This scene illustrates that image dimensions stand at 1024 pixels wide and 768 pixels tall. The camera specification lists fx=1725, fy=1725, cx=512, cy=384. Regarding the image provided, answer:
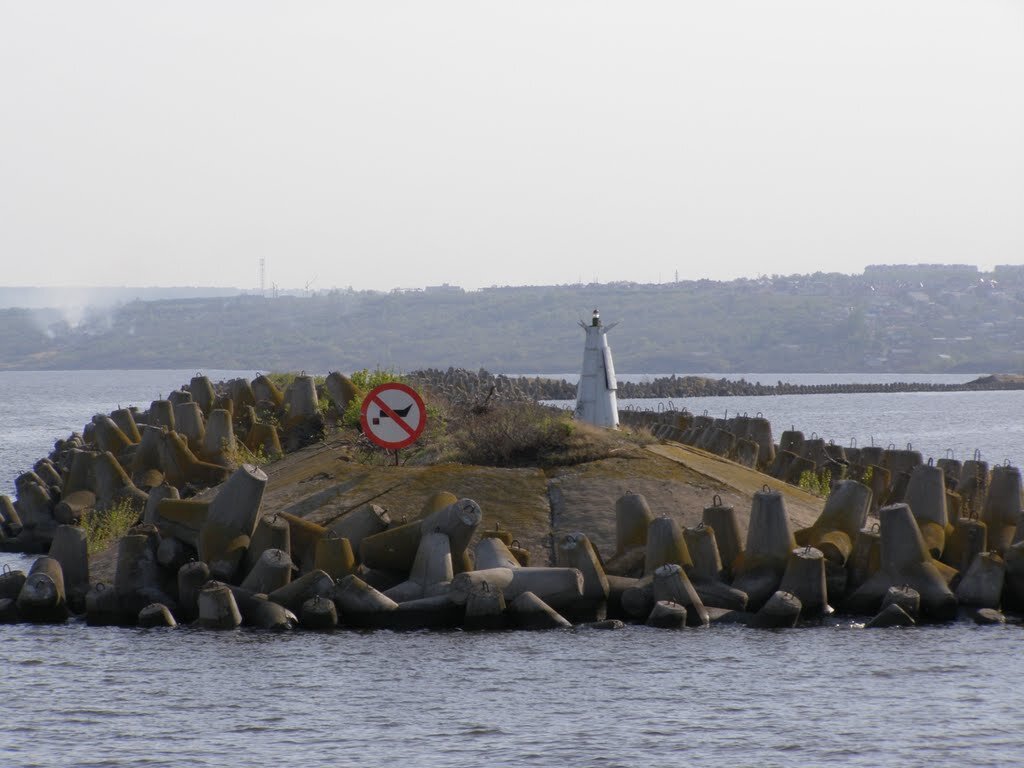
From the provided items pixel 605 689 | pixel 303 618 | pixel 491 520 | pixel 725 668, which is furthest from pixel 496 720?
pixel 491 520

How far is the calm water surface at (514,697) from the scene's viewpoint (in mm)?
15078

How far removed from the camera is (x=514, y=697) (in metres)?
16.7

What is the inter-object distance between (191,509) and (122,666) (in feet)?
12.2

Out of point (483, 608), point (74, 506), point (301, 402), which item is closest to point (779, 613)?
point (483, 608)

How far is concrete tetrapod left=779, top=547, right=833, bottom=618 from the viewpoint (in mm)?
20078

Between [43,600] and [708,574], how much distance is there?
802 centimetres

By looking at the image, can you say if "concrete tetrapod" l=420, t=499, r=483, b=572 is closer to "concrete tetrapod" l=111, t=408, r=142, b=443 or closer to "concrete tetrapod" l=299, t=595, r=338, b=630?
"concrete tetrapod" l=299, t=595, r=338, b=630

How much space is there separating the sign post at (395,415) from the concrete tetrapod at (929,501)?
21.8 feet

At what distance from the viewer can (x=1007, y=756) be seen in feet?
48.9

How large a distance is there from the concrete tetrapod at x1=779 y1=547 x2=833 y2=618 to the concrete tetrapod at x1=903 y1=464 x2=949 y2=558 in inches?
96.2

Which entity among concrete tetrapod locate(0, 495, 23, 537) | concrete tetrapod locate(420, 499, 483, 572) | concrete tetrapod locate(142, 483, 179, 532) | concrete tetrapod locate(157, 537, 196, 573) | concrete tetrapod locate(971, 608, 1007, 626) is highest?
concrete tetrapod locate(420, 499, 483, 572)

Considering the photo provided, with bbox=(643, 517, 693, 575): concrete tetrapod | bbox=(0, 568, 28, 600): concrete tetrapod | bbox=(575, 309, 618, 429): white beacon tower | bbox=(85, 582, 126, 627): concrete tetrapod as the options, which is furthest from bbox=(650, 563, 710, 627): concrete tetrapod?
bbox=(575, 309, 618, 429): white beacon tower

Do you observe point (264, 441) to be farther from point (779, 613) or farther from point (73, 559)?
point (779, 613)

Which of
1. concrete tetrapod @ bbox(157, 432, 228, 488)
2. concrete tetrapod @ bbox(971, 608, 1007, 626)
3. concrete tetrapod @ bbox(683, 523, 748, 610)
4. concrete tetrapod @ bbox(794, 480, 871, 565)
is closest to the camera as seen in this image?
concrete tetrapod @ bbox(683, 523, 748, 610)
